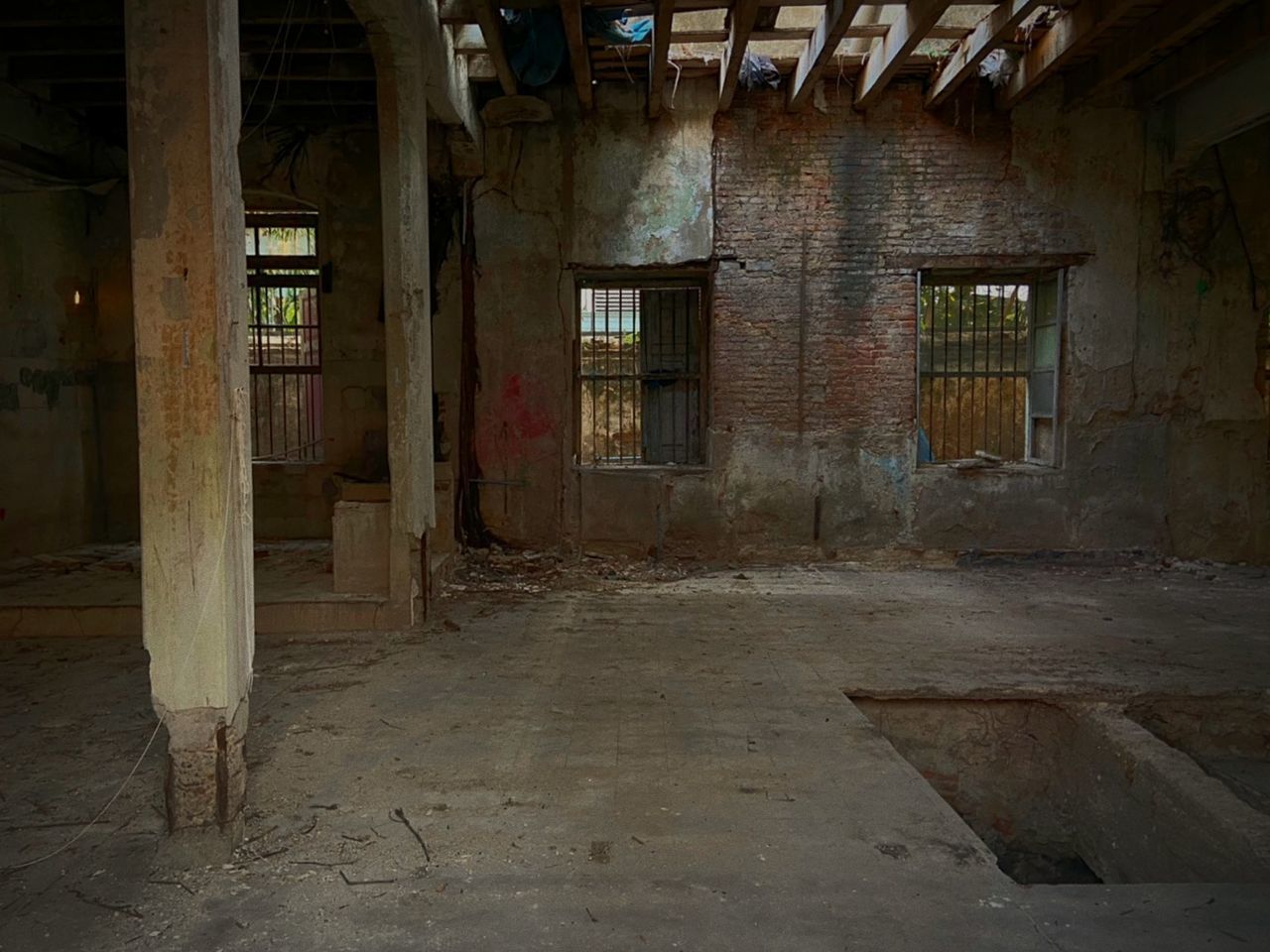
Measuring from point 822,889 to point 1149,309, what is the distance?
7.29 metres

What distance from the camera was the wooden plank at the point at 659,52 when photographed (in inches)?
231

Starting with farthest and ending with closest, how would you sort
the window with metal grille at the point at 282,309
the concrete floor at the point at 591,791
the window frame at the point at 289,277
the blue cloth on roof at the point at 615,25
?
the window with metal grille at the point at 282,309 < the window frame at the point at 289,277 < the blue cloth on roof at the point at 615,25 < the concrete floor at the point at 591,791

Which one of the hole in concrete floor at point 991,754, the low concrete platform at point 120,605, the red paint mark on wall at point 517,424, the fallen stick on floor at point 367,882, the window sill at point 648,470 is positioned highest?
the red paint mark on wall at point 517,424

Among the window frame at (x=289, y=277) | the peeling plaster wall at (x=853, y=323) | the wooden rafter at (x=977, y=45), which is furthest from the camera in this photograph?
the window frame at (x=289, y=277)

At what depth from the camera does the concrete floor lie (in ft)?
8.20

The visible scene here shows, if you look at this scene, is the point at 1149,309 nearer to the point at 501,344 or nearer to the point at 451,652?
the point at 501,344

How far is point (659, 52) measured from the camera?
21.5 ft

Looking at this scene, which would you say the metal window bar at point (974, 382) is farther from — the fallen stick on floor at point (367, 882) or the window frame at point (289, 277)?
the fallen stick on floor at point (367, 882)

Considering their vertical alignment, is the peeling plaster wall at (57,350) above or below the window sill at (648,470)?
above

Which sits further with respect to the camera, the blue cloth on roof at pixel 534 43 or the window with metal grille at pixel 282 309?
the window with metal grille at pixel 282 309

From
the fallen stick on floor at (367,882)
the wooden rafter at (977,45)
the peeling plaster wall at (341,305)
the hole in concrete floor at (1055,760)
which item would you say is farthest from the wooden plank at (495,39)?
the fallen stick on floor at (367,882)

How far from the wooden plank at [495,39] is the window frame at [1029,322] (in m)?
4.03

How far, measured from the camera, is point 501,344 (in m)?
8.15

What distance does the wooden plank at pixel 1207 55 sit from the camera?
6.13 m
